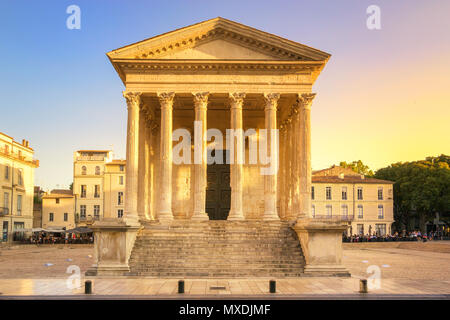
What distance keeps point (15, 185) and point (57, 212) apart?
712 inches

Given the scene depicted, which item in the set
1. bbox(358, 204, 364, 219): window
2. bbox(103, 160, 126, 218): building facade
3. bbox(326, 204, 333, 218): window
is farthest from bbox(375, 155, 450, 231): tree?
bbox(103, 160, 126, 218): building facade

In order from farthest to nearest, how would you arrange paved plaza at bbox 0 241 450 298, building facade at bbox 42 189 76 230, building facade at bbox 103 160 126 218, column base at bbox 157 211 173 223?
building facade at bbox 103 160 126 218
building facade at bbox 42 189 76 230
column base at bbox 157 211 173 223
paved plaza at bbox 0 241 450 298

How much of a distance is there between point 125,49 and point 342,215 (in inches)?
2067

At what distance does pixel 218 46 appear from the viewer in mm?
28703

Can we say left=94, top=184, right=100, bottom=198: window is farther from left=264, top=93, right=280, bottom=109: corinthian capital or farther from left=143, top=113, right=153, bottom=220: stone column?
left=264, top=93, right=280, bottom=109: corinthian capital

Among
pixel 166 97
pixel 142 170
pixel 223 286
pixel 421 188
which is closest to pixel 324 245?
pixel 223 286

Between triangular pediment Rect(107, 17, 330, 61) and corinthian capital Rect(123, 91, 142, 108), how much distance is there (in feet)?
6.89

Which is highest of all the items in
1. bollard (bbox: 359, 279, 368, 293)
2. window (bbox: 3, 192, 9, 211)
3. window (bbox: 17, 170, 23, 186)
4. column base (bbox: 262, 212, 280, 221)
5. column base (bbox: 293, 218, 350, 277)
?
window (bbox: 17, 170, 23, 186)

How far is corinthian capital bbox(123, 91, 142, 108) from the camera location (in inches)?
1091

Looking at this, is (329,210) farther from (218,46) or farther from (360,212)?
(218,46)

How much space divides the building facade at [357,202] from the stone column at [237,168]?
4621 centimetres
